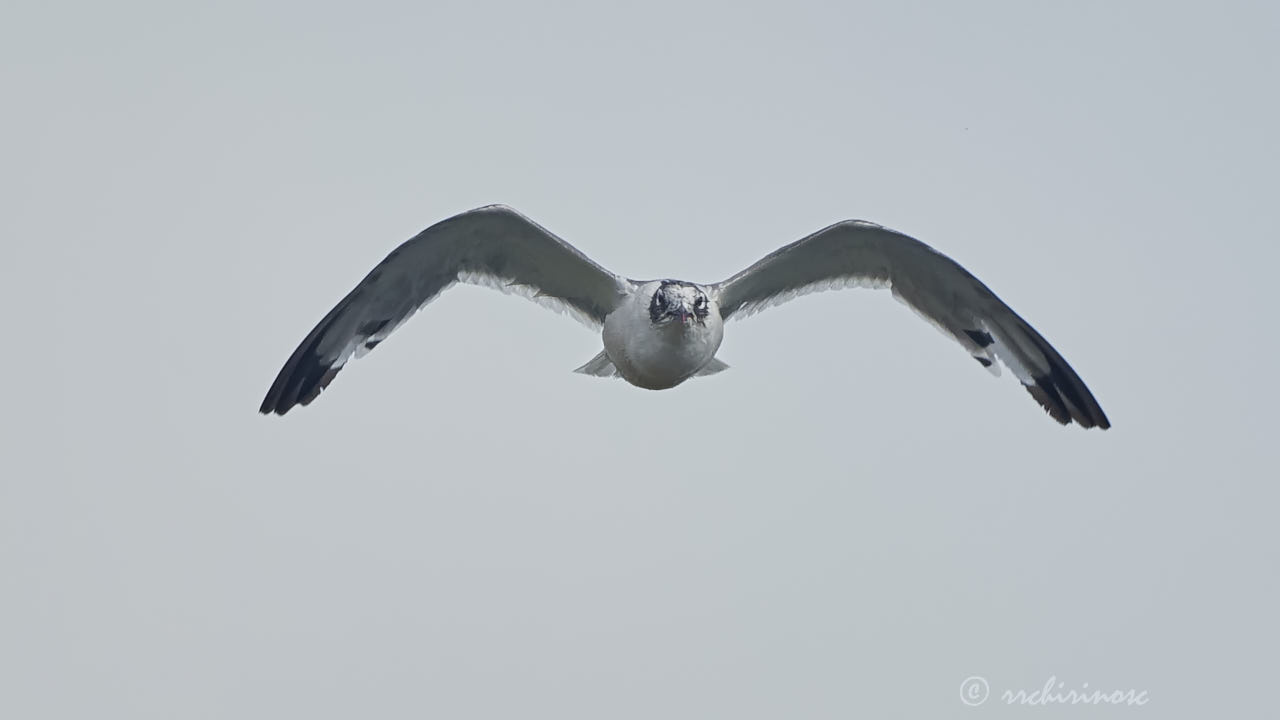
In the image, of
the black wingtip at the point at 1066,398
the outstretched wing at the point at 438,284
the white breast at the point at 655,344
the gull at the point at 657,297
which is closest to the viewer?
the white breast at the point at 655,344

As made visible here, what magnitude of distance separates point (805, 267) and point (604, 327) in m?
1.64

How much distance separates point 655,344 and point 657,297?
0.34 meters

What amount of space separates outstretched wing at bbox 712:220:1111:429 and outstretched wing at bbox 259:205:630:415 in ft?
3.71

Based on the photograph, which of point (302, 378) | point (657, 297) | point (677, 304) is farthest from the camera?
point (302, 378)

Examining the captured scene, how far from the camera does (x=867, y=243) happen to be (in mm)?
11711

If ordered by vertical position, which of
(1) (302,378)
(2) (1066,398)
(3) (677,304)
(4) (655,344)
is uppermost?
(2) (1066,398)

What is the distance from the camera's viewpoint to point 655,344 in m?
11.0

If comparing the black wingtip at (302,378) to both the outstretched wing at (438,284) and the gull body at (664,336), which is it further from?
the gull body at (664,336)

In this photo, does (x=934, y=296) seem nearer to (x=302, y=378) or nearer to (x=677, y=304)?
(x=677, y=304)

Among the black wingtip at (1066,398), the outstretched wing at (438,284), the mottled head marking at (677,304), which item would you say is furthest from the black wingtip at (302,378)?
the black wingtip at (1066,398)

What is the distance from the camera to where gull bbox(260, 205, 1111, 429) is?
1112 cm

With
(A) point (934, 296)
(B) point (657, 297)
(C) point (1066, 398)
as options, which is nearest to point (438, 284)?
(B) point (657, 297)

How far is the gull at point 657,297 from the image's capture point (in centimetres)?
1112

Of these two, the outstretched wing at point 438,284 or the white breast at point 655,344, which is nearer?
the white breast at point 655,344
